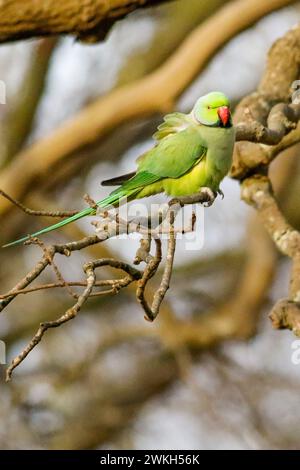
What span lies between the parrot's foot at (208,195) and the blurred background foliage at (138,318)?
9.90ft

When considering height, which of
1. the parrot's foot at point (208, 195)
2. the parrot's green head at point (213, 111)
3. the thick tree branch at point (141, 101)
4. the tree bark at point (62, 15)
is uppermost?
the thick tree branch at point (141, 101)

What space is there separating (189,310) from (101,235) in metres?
5.23

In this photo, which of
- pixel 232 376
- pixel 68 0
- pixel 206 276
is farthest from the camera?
pixel 206 276

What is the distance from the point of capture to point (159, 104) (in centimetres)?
605

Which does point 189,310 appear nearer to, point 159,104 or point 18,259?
point 18,259

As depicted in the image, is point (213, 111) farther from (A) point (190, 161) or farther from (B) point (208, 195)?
(B) point (208, 195)

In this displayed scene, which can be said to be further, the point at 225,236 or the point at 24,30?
the point at 225,236

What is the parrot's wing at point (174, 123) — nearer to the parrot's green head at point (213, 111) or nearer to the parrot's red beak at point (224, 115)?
the parrot's green head at point (213, 111)

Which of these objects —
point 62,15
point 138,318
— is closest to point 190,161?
point 62,15

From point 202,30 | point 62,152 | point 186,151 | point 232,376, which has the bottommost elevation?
point 186,151

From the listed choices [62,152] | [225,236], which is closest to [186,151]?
[62,152]

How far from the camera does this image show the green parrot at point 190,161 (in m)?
3.71

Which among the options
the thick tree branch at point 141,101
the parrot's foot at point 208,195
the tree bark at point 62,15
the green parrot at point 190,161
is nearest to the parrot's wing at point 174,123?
the green parrot at point 190,161

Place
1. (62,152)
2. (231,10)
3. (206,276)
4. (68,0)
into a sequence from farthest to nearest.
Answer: (206,276) < (62,152) < (231,10) < (68,0)
